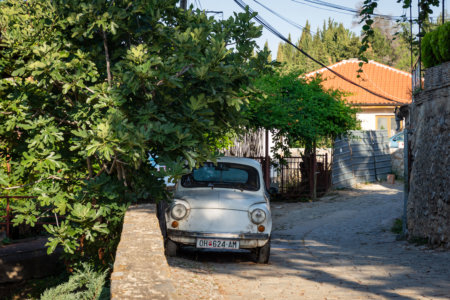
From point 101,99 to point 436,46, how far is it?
24.9ft

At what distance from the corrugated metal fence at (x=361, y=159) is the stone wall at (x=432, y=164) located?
984cm

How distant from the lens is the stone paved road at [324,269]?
21.1 feet

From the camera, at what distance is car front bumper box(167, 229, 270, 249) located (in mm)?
8141

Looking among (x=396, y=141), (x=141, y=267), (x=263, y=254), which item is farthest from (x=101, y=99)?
(x=396, y=141)

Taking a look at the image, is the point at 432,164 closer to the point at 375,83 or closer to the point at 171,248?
the point at 171,248

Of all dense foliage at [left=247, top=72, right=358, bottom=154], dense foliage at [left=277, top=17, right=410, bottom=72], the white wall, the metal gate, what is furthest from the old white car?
dense foliage at [left=277, top=17, right=410, bottom=72]

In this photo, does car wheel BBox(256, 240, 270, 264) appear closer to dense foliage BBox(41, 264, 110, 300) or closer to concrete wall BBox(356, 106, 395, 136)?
dense foliage BBox(41, 264, 110, 300)

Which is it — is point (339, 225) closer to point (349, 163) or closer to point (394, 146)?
point (349, 163)

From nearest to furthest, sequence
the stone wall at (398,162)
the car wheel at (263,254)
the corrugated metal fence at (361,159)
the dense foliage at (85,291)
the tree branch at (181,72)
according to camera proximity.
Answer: the dense foliage at (85,291) < the tree branch at (181,72) < the car wheel at (263,254) < the corrugated metal fence at (361,159) < the stone wall at (398,162)

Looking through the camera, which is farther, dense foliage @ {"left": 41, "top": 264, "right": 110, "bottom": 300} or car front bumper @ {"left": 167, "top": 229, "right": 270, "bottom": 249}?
car front bumper @ {"left": 167, "top": 229, "right": 270, "bottom": 249}

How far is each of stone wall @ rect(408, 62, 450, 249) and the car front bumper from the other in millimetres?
3778

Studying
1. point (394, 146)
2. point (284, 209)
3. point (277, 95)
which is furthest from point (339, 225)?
point (394, 146)

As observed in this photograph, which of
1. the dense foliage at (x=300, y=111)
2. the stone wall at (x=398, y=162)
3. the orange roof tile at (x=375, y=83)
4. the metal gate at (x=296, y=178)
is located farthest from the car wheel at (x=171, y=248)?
the orange roof tile at (x=375, y=83)

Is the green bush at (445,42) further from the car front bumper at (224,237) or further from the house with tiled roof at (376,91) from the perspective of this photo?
the house with tiled roof at (376,91)
